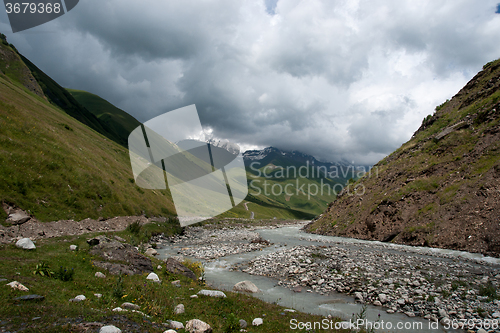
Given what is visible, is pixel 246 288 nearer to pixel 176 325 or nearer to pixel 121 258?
pixel 121 258

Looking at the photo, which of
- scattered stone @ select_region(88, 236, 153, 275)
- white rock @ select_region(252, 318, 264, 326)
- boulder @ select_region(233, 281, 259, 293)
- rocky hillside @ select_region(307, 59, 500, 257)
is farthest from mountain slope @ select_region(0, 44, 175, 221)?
rocky hillside @ select_region(307, 59, 500, 257)

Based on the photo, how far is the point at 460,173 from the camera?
31312 mm

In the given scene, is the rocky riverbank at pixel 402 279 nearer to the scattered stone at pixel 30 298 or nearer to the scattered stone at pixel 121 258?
the scattered stone at pixel 121 258

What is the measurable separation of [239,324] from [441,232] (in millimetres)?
29172

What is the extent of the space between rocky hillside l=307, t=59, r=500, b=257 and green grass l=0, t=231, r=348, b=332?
81.2ft

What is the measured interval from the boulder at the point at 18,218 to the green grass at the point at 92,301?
7822 millimetres

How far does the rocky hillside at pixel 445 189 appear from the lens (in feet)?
83.8

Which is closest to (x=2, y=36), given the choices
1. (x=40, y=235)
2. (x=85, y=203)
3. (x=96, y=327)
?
(x=85, y=203)

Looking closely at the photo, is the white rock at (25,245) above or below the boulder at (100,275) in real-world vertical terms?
above

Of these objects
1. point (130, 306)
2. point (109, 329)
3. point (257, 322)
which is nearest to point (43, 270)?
point (130, 306)

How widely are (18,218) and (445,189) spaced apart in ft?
154

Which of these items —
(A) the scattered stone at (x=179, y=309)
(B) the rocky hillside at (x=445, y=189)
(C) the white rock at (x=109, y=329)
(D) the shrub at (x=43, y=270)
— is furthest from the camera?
(B) the rocky hillside at (x=445, y=189)

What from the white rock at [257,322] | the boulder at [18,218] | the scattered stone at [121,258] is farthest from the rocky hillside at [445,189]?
the boulder at [18,218]

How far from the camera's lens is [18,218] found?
19672 mm
